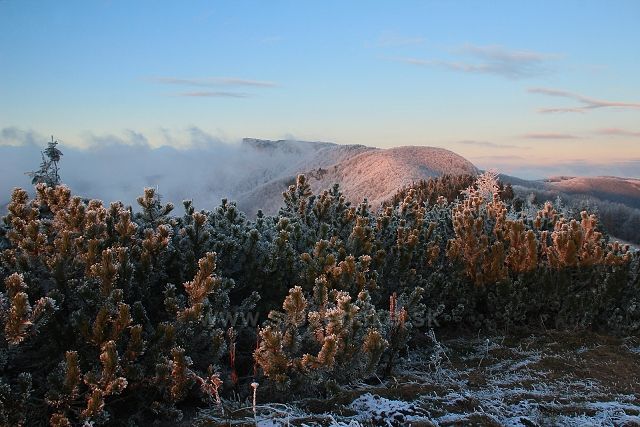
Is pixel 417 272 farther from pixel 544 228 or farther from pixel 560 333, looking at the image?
pixel 544 228

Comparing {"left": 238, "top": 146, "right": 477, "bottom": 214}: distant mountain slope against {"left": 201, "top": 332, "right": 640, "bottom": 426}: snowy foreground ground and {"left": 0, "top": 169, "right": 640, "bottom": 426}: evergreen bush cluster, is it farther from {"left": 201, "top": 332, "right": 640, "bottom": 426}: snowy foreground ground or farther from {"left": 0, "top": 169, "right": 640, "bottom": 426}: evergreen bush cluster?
{"left": 201, "top": 332, "right": 640, "bottom": 426}: snowy foreground ground

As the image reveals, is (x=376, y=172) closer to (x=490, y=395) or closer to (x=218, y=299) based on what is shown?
(x=218, y=299)

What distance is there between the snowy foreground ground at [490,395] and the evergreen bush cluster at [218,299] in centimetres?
34

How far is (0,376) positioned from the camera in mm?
4309

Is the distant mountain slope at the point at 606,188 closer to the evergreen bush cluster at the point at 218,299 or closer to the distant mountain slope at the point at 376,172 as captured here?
the distant mountain slope at the point at 376,172

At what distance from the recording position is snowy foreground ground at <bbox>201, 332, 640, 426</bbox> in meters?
4.40

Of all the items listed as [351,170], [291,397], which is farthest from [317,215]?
[351,170]

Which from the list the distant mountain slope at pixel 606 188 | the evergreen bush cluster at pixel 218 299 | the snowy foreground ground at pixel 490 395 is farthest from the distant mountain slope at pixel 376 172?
the snowy foreground ground at pixel 490 395

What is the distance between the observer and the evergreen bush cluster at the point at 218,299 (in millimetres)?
4383

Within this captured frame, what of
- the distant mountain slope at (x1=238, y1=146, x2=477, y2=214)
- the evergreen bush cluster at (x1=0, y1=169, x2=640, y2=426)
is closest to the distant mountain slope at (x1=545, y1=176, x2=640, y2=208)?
the distant mountain slope at (x1=238, y1=146, x2=477, y2=214)

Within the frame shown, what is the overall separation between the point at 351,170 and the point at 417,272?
12166cm

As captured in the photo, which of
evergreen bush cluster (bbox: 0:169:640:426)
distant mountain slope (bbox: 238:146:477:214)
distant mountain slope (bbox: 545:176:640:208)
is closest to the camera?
evergreen bush cluster (bbox: 0:169:640:426)

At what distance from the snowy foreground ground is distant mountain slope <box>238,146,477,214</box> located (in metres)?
87.9

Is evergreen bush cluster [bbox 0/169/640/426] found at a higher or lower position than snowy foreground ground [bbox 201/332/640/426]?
higher
